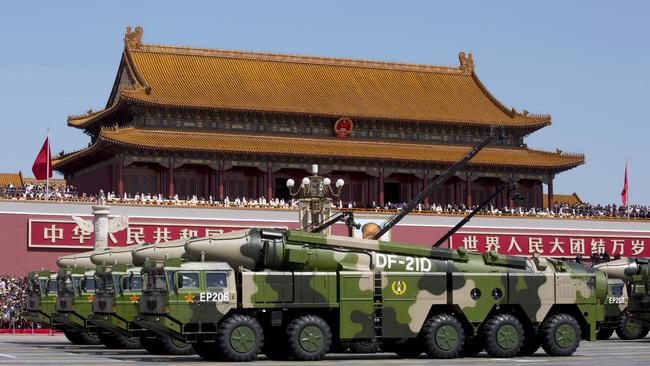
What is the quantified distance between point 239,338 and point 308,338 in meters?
1.89

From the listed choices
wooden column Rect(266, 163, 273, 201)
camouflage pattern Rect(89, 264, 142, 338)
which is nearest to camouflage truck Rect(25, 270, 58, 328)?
camouflage pattern Rect(89, 264, 142, 338)

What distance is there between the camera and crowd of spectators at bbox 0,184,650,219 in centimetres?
7019

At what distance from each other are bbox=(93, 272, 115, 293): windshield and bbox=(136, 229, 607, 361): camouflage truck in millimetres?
3871

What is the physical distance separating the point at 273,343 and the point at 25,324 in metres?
25.7

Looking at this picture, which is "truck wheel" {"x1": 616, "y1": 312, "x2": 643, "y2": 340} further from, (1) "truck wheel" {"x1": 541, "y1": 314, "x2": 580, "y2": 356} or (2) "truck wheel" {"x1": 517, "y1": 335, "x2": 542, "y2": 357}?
(1) "truck wheel" {"x1": 541, "y1": 314, "x2": 580, "y2": 356}

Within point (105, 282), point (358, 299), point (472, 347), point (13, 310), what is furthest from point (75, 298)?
point (13, 310)

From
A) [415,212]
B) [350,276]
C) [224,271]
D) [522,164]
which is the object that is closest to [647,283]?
[350,276]

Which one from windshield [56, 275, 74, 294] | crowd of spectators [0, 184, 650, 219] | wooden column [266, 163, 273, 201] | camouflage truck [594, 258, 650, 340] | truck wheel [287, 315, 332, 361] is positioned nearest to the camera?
truck wheel [287, 315, 332, 361]

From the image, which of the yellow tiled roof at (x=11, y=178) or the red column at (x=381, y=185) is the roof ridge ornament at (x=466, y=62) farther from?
the yellow tiled roof at (x=11, y=178)

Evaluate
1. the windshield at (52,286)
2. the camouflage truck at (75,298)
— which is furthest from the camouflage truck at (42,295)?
the camouflage truck at (75,298)

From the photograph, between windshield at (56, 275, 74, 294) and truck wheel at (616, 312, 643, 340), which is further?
truck wheel at (616, 312, 643, 340)

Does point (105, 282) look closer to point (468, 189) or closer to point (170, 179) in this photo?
point (170, 179)

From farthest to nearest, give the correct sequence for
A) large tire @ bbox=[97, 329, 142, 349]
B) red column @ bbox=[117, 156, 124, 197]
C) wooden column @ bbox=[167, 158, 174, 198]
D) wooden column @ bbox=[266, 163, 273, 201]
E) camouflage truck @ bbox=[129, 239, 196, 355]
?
wooden column @ bbox=[266, 163, 273, 201] → wooden column @ bbox=[167, 158, 174, 198] → red column @ bbox=[117, 156, 124, 197] → large tire @ bbox=[97, 329, 142, 349] → camouflage truck @ bbox=[129, 239, 196, 355]

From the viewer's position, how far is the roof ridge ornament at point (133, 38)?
82.6 m
